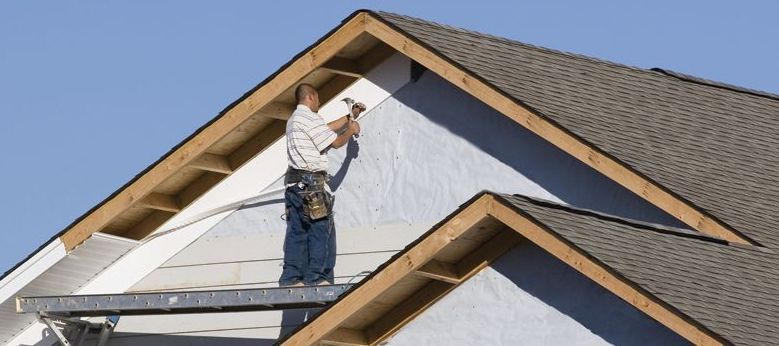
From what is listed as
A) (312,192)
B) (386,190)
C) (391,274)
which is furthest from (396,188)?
(391,274)

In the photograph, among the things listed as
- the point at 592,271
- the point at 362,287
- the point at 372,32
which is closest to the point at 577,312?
the point at 592,271

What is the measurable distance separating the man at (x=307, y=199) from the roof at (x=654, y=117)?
3.99 feet

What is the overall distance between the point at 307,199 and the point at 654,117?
4036 millimetres

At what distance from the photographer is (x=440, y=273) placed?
16547mm

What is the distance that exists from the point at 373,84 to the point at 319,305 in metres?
3.01

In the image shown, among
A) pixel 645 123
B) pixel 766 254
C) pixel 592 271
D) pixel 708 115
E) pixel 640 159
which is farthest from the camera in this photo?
pixel 708 115

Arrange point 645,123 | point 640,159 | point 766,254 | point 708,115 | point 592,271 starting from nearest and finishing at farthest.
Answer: point 592,271, point 766,254, point 640,159, point 645,123, point 708,115

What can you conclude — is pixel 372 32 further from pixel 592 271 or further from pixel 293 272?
pixel 592 271

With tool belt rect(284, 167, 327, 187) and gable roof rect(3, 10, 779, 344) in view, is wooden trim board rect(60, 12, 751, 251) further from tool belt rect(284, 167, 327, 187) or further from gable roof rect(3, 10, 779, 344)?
tool belt rect(284, 167, 327, 187)

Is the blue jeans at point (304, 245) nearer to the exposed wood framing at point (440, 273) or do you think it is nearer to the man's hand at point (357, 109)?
the man's hand at point (357, 109)

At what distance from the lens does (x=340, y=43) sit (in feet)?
64.0

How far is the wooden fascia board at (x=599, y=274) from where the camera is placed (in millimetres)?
14695

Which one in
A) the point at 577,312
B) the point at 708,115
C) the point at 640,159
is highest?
the point at 708,115

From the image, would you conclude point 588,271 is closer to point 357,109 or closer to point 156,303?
point 156,303
